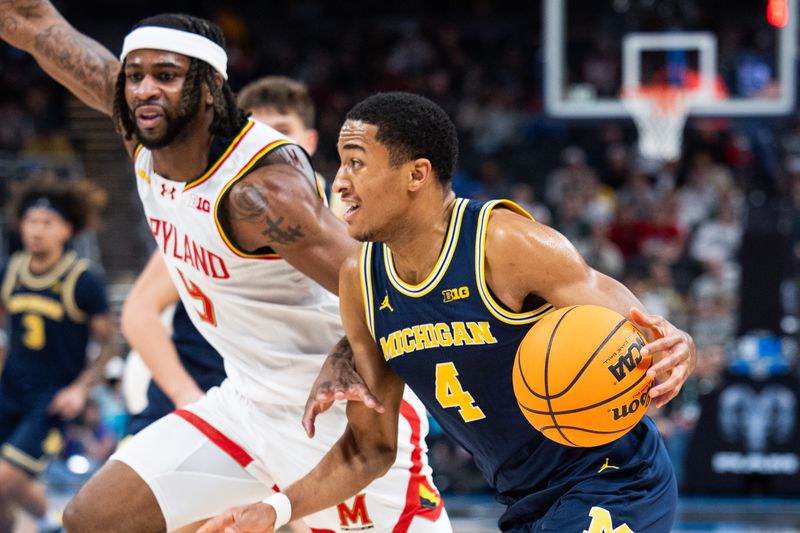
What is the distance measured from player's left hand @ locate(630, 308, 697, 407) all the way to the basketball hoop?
29.5 ft

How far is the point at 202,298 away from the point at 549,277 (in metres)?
1.44

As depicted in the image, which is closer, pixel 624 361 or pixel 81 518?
pixel 624 361

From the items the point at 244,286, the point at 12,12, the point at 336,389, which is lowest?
the point at 336,389

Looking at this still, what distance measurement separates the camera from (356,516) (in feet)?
13.0

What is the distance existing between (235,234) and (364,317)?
613mm

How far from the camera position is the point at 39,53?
4.65 metres

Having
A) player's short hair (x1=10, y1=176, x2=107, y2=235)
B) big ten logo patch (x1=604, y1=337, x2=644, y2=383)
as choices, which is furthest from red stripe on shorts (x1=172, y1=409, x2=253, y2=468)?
player's short hair (x1=10, y1=176, x2=107, y2=235)

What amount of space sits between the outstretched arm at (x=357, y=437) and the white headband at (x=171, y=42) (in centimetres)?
99

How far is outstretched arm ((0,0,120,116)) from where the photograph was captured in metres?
4.45

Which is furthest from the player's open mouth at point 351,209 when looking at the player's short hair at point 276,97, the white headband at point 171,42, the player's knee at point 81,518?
the player's short hair at point 276,97

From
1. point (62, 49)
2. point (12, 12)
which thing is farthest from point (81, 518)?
point (12, 12)

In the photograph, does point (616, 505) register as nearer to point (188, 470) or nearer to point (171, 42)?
point (188, 470)

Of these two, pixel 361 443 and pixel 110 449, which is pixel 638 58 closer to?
pixel 110 449

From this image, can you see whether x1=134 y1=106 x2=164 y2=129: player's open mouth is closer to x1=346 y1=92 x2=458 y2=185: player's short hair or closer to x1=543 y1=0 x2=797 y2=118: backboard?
x1=346 y1=92 x2=458 y2=185: player's short hair
